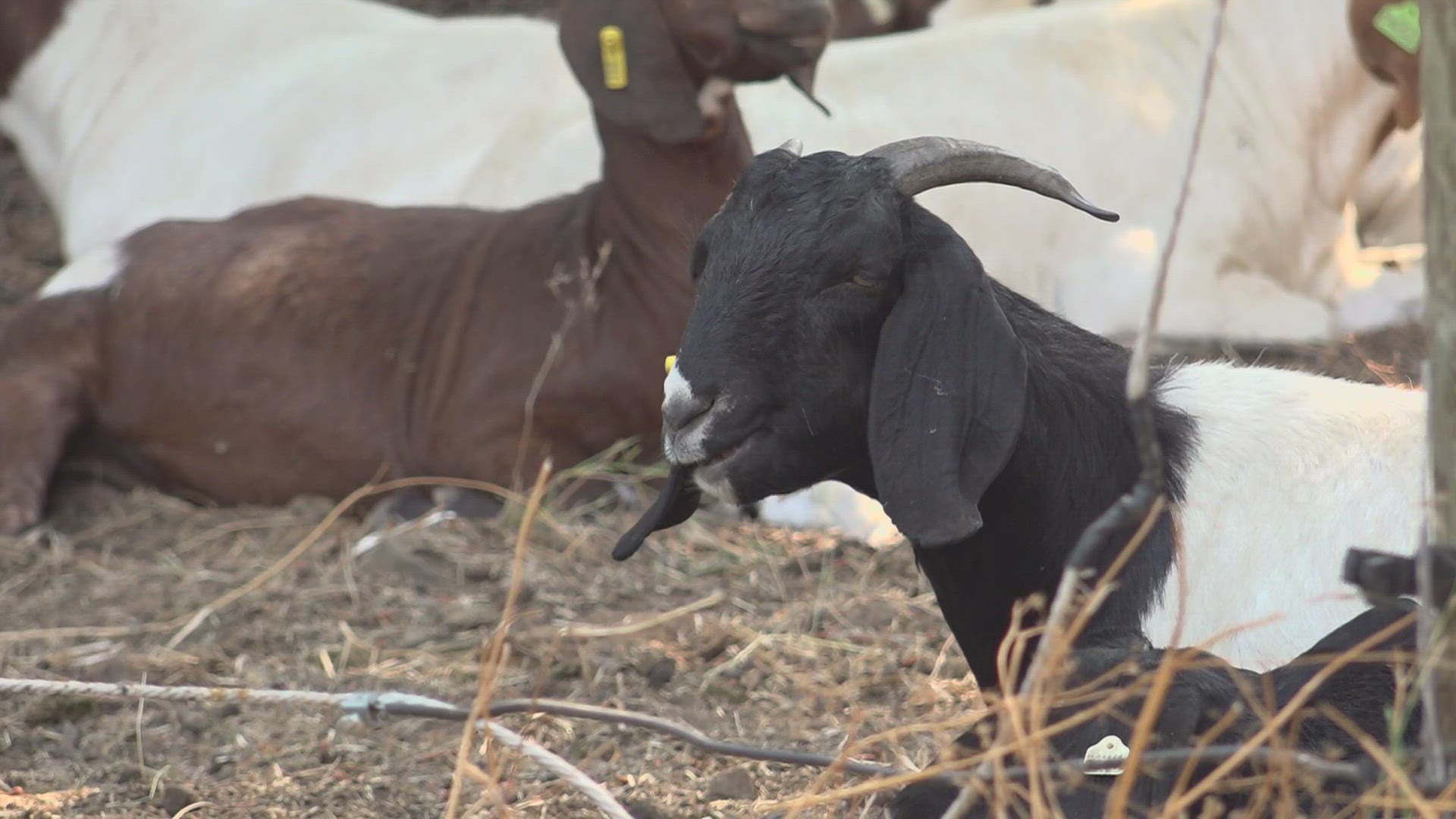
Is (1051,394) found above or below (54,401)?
above

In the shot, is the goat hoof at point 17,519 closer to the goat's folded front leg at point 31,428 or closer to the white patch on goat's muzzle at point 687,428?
the goat's folded front leg at point 31,428

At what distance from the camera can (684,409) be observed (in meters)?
2.90

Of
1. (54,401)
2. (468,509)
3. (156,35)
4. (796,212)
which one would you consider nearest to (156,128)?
(156,35)

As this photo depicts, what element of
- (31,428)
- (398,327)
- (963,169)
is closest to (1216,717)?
(963,169)

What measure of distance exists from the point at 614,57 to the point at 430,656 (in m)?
1.65

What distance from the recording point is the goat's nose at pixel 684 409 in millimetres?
2895

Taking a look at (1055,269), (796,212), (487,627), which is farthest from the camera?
(1055,269)

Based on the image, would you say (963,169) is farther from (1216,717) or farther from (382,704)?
(382,704)

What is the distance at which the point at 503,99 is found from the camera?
6906mm

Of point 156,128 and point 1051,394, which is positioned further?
point 156,128

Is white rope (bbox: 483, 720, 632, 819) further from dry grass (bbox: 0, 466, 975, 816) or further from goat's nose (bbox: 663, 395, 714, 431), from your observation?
goat's nose (bbox: 663, 395, 714, 431)

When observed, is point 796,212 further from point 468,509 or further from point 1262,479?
point 468,509

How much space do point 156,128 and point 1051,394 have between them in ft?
16.7

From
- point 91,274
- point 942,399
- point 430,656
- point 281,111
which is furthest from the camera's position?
point 281,111
